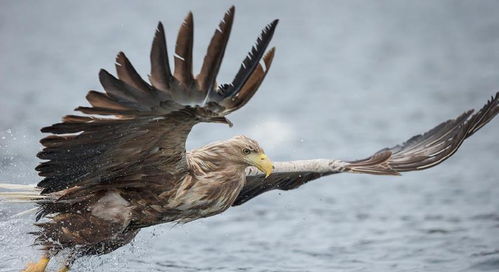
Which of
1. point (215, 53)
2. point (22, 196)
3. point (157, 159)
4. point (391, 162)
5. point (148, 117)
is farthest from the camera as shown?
point (391, 162)

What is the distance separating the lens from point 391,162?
7.02 metres

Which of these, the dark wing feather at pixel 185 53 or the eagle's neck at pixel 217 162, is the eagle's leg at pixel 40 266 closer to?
the eagle's neck at pixel 217 162

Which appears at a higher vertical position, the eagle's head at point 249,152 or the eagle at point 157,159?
the eagle's head at point 249,152

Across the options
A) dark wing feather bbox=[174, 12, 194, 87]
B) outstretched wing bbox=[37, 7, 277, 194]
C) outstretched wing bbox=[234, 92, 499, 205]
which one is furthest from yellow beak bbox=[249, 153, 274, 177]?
dark wing feather bbox=[174, 12, 194, 87]

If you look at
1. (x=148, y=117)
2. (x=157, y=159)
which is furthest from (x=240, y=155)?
(x=148, y=117)

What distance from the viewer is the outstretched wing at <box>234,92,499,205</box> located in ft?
22.3

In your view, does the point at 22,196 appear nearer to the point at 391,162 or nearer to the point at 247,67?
the point at 247,67

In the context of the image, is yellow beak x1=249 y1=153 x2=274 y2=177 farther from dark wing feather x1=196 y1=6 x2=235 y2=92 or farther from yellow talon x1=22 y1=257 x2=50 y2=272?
yellow talon x1=22 y1=257 x2=50 y2=272

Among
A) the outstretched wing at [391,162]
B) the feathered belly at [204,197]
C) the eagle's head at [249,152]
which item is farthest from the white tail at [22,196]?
the outstretched wing at [391,162]

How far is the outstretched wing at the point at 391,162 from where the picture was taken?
6.80 meters

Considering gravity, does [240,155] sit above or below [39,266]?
above

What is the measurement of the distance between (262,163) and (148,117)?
1.02 metres

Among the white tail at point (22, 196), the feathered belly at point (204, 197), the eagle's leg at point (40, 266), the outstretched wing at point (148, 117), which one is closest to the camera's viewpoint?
the outstretched wing at point (148, 117)

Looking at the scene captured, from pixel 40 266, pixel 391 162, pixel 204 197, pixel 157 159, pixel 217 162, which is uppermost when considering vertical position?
pixel 391 162
